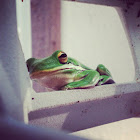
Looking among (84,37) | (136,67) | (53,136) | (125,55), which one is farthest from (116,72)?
(53,136)

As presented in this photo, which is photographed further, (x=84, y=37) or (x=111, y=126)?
(x=84, y=37)

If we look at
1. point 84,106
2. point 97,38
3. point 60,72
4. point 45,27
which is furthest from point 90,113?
point 45,27

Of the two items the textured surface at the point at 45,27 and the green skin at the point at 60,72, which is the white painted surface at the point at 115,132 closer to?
the green skin at the point at 60,72

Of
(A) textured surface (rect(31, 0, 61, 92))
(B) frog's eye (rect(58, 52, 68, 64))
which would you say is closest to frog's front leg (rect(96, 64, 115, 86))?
(B) frog's eye (rect(58, 52, 68, 64))

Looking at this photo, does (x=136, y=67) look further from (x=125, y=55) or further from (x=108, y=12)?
(x=108, y=12)

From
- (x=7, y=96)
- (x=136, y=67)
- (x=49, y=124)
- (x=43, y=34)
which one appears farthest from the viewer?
(x=43, y=34)

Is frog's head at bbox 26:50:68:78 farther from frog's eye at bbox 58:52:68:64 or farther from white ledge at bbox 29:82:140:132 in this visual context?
white ledge at bbox 29:82:140:132

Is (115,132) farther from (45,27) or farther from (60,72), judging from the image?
(45,27)

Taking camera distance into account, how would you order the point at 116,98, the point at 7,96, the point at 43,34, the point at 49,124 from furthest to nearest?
the point at 43,34 → the point at 116,98 → the point at 49,124 → the point at 7,96
